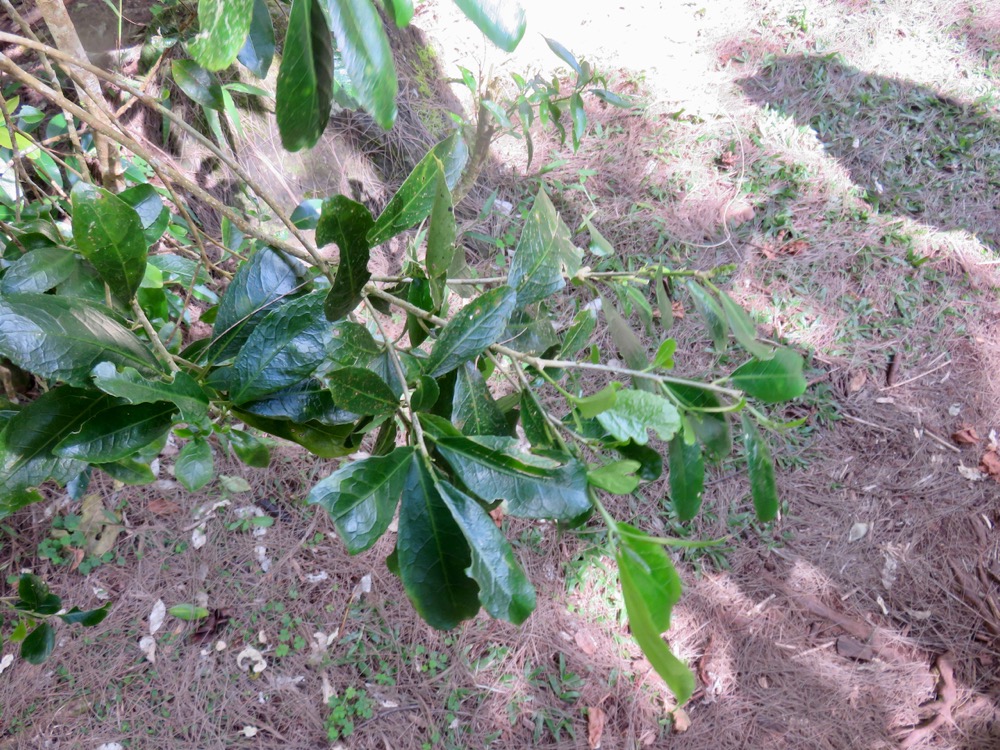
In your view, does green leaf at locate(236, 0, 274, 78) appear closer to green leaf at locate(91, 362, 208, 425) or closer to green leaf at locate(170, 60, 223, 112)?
green leaf at locate(170, 60, 223, 112)

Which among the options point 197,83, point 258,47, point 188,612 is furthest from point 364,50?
point 188,612

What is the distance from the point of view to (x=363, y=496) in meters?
0.54

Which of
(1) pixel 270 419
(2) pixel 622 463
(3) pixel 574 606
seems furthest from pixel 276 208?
(3) pixel 574 606

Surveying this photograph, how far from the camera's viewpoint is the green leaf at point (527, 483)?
0.55 meters

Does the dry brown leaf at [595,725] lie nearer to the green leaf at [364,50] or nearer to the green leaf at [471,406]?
the green leaf at [471,406]

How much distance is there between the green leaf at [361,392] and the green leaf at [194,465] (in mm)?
226

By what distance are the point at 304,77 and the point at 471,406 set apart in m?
0.40

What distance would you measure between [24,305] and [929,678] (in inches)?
110

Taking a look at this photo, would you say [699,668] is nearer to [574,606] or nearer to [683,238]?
[574,606]

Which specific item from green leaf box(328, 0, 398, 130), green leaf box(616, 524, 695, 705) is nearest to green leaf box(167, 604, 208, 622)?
green leaf box(616, 524, 695, 705)

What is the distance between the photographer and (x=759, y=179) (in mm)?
3012

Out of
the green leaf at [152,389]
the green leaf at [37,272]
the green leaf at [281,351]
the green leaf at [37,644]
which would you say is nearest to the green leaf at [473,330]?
the green leaf at [281,351]

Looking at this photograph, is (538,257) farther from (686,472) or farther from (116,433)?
(116,433)

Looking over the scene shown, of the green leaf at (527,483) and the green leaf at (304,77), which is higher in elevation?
the green leaf at (304,77)
